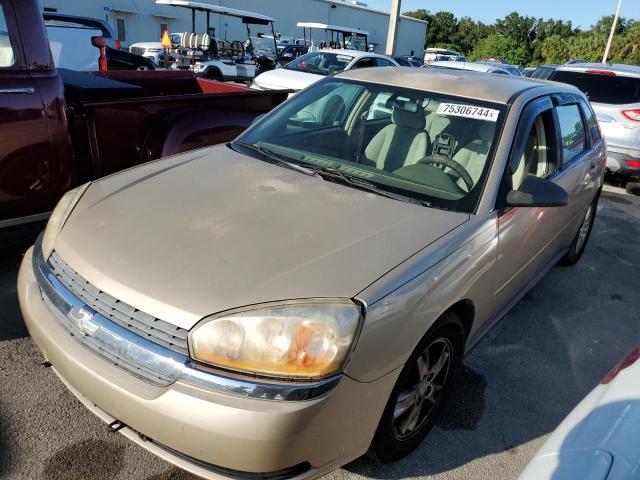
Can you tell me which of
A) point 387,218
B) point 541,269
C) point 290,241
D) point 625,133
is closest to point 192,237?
point 290,241

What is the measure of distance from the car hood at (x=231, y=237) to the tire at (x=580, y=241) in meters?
2.68

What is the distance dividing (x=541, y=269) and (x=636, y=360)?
1716mm

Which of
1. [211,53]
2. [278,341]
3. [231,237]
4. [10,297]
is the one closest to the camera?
[278,341]

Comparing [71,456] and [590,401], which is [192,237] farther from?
[590,401]

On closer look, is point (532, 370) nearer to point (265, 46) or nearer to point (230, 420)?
point (230, 420)

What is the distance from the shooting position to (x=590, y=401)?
1.87 meters

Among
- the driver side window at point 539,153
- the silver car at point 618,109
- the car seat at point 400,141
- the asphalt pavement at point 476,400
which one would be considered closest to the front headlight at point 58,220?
the asphalt pavement at point 476,400

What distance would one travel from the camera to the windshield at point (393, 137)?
8.82ft

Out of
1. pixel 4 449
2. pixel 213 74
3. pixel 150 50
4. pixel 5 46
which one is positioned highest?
pixel 5 46

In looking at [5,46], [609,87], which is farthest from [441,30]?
[5,46]

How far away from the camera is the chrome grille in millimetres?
1771

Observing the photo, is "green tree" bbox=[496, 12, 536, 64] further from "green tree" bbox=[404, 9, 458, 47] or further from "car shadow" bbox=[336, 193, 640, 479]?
"car shadow" bbox=[336, 193, 640, 479]

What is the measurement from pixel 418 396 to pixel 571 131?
7.99 feet

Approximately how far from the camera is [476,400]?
286 cm
